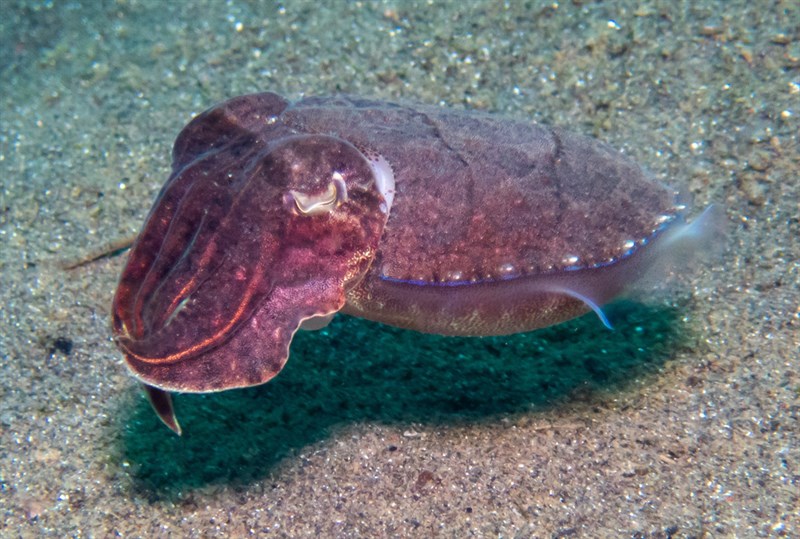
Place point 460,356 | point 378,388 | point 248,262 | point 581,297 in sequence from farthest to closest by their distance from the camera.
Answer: point 460,356
point 378,388
point 581,297
point 248,262

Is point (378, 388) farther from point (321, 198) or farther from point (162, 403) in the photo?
point (321, 198)

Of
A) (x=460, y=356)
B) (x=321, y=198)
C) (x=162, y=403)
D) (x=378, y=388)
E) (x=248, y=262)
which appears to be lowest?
(x=378, y=388)

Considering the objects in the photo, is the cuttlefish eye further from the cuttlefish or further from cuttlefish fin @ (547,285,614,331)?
cuttlefish fin @ (547,285,614,331)

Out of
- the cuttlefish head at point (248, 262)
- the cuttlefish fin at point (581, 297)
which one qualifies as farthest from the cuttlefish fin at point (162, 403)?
the cuttlefish fin at point (581, 297)

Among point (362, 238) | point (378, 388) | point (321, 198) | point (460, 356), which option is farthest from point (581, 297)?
point (378, 388)

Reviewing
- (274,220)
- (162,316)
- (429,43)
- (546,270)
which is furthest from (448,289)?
(429,43)

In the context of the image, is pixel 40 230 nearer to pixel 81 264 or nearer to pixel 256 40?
pixel 81 264
